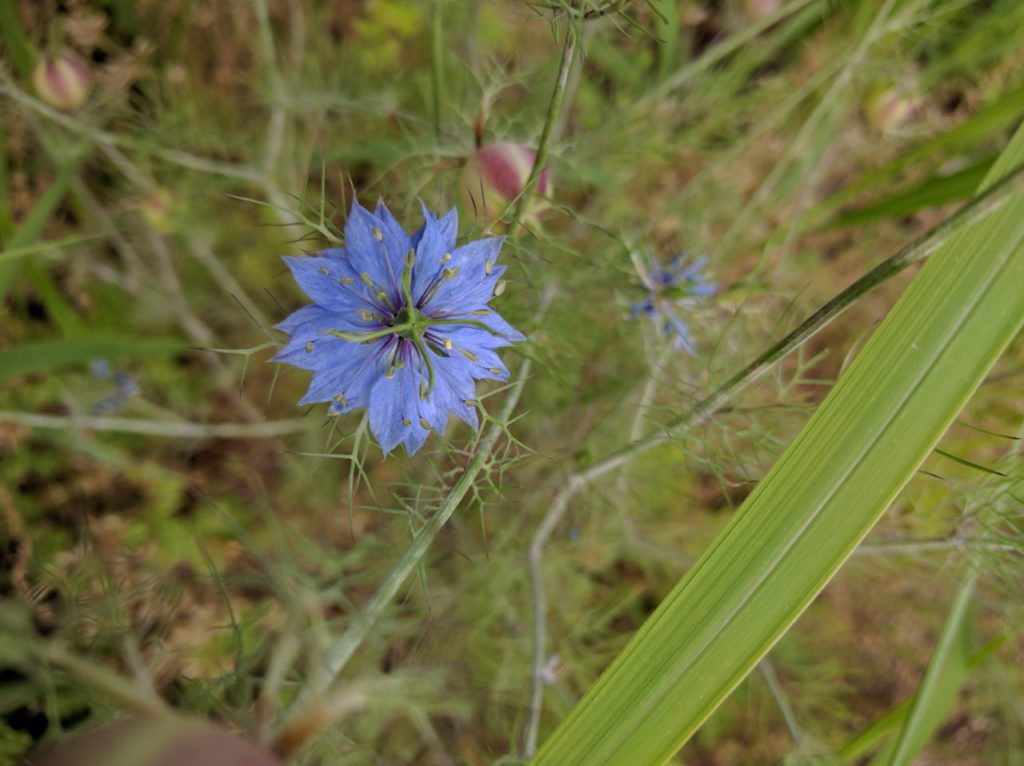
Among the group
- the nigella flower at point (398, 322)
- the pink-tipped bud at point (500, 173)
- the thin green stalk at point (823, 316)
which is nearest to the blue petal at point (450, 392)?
the nigella flower at point (398, 322)

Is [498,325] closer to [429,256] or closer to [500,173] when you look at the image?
[429,256]

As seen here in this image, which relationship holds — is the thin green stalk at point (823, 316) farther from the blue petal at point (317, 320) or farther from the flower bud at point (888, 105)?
the flower bud at point (888, 105)

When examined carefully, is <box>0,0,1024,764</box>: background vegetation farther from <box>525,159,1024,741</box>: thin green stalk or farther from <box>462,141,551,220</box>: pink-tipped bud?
<box>462,141,551,220</box>: pink-tipped bud

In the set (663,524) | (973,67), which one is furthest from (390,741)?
(973,67)

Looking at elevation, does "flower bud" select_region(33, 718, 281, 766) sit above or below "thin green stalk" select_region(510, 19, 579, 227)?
below

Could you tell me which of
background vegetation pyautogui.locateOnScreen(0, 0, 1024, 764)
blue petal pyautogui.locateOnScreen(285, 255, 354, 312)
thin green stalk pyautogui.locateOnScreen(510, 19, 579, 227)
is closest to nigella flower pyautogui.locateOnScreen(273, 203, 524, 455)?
blue petal pyautogui.locateOnScreen(285, 255, 354, 312)

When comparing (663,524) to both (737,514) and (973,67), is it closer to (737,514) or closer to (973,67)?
(737,514)

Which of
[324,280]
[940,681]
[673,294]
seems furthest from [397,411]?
[940,681]
